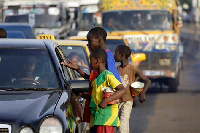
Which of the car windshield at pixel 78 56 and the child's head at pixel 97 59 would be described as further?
the car windshield at pixel 78 56

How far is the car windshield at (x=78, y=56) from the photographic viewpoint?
12.3m

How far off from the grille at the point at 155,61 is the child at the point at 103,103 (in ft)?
50.4

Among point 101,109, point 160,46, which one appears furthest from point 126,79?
point 160,46

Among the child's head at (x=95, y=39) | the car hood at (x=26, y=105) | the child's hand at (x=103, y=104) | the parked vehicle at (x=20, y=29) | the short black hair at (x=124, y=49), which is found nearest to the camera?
the car hood at (x=26, y=105)

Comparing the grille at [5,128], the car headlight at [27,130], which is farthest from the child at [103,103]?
the grille at [5,128]

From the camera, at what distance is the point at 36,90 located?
7.56 m

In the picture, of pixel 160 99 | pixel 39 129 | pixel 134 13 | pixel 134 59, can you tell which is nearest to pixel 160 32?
pixel 134 13

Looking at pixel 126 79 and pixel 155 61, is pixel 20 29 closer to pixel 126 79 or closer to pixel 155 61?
pixel 155 61

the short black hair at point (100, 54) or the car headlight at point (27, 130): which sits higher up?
the short black hair at point (100, 54)

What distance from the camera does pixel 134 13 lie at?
23406 mm

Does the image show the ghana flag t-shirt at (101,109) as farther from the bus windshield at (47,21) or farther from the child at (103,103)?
the bus windshield at (47,21)

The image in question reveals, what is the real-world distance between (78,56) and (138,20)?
1080cm

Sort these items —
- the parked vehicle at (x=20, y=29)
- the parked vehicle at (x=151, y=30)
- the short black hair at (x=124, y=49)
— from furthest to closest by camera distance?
the parked vehicle at (x=151, y=30)
the parked vehicle at (x=20, y=29)
the short black hair at (x=124, y=49)

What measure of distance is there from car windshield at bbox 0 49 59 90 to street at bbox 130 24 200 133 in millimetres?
5355
